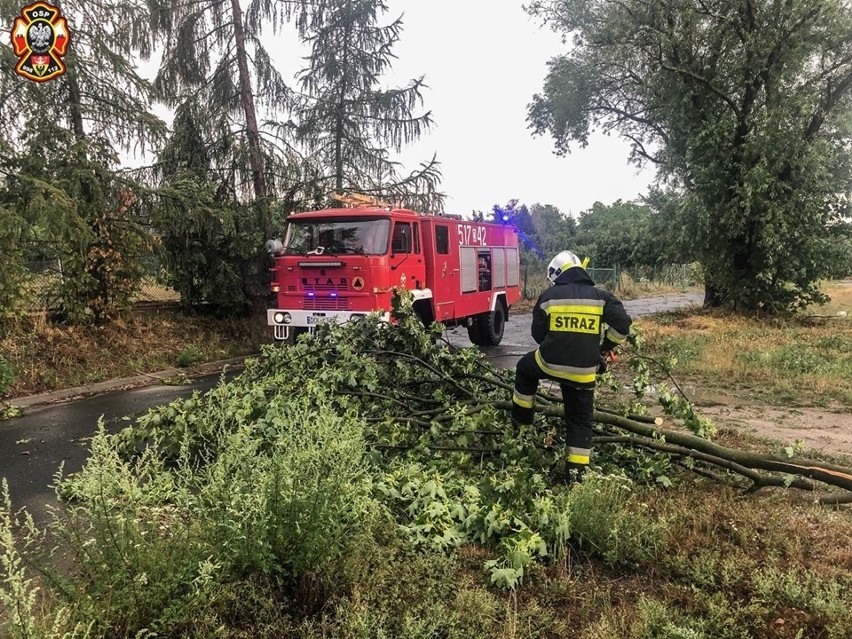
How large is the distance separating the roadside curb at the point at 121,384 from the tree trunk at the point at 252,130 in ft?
9.96

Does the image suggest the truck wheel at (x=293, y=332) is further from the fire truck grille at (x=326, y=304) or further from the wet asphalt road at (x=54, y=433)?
the wet asphalt road at (x=54, y=433)

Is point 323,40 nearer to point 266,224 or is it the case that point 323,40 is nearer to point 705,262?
point 266,224

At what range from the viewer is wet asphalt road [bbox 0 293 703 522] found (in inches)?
171

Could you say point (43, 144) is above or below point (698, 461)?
above

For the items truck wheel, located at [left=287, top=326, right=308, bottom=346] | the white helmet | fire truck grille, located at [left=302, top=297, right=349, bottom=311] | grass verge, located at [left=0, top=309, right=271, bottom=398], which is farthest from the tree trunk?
the white helmet

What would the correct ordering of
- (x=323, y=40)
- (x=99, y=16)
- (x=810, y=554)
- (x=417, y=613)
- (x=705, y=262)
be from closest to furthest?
(x=417, y=613) → (x=810, y=554) → (x=99, y=16) → (x=323, y=40) → (x=705, y=262)

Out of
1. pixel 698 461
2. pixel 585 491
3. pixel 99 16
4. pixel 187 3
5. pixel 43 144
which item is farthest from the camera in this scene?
pixel 187 3

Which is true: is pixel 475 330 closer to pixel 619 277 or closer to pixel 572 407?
pixel 572 407

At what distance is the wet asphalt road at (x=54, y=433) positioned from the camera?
434 cm

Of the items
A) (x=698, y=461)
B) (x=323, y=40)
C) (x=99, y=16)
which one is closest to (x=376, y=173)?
(x=323, y=40)

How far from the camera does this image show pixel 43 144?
27.2 feet

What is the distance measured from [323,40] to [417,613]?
1399cm

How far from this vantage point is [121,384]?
8.29 m

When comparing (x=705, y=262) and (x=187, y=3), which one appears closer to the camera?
(x=187, y=3)
